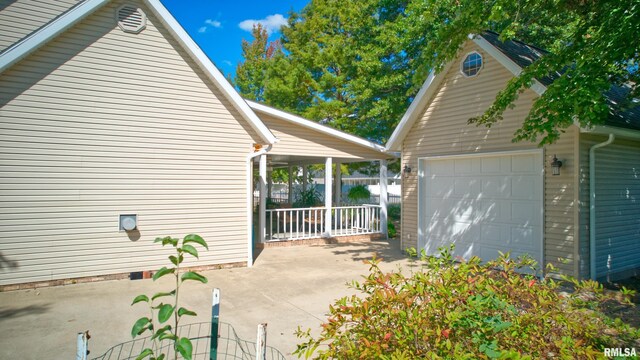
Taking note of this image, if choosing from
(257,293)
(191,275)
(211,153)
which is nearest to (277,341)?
(257,293)

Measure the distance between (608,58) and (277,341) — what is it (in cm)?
556

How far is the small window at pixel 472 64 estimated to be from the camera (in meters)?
7.79

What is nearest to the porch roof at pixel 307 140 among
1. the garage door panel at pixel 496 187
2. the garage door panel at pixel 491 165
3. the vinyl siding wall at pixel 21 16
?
the garage door panel at pixel 491 165

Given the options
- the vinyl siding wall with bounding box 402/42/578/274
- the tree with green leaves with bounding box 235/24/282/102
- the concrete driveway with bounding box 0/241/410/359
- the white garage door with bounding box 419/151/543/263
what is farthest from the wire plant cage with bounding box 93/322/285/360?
the tree with green leaves with bounding box 235/24/282/102

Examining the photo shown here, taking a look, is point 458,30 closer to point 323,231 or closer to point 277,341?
point 277,341

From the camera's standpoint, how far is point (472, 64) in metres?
7.92

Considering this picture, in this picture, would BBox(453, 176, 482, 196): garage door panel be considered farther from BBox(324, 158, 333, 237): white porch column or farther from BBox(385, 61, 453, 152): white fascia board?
BBox(324, 158, 333, 237): white porch column

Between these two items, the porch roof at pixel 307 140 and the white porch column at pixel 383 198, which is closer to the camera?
the porch roof at pixel 307 140

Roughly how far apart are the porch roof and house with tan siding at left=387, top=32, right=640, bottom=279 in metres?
2.10

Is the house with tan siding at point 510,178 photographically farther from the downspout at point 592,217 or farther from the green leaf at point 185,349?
the green leaf at point 185,349

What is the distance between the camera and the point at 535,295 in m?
2.63

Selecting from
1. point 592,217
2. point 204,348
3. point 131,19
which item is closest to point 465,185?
point 592,217

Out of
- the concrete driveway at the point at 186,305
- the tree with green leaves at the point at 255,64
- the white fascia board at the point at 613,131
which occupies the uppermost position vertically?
the tree with green leaves at the point at 255,64

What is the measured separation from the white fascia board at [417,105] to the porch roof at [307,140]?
1303 mm
